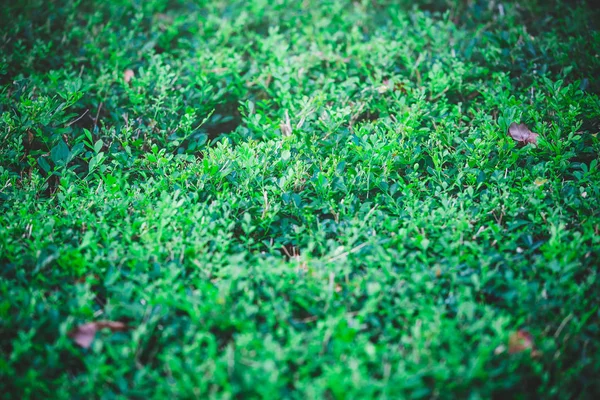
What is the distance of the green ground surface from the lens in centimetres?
197

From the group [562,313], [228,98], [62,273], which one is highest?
[228,98]

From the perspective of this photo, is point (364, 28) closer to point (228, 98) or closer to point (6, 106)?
point (228, 98)

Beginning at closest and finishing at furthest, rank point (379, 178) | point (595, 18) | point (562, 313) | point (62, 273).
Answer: point (562, 313)
point (62, 273)
point (379, 178)
point (595, 18)

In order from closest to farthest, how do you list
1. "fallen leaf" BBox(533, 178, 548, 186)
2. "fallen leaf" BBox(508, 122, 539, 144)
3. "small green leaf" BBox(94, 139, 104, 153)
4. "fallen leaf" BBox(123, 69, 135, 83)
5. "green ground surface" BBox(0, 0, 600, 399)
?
"green ground surface" BBox(0, 0, 600, 399) → "fallen leaf" BBox(533, 178, 548, 186) → "small green leaf" BBox(94, 139, 104, 153) → "fallen leaf" BBox(508, 122, 539, 144) → "fallen leaf" BBox(123, 69, 135, 83)

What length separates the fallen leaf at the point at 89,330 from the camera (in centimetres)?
205

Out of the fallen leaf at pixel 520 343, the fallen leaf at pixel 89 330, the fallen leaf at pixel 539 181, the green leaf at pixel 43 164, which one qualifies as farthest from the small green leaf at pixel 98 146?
the fallen leaf at pixel 539 181

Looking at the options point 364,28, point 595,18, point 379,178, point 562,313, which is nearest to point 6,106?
point 379,178

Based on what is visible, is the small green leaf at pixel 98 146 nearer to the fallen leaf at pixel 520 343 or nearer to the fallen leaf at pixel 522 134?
the fallen leaf at pixel 520 343

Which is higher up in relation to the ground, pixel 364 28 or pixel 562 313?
pixel 364 28

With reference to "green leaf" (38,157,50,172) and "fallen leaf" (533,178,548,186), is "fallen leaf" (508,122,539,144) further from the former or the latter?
"green leaf" (38,157,50,172)

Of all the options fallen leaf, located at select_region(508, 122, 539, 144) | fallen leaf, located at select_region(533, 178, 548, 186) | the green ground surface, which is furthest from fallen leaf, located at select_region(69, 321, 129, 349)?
fallen leaf, located at select_region(508, 122, 539, 144)

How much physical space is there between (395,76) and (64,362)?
2.62 meters

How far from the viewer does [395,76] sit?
3.46 meters

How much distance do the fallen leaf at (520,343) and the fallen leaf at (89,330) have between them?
1596 mm
